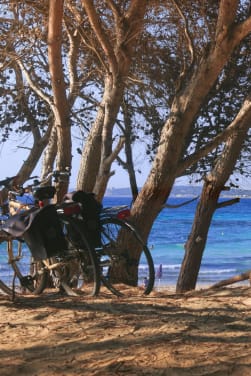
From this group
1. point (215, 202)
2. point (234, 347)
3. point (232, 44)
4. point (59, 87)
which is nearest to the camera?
point (234, 347)

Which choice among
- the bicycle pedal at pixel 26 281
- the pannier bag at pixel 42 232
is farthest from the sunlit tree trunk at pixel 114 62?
the pannier bag at pixel 42 232

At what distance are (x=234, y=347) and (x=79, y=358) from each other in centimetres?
86

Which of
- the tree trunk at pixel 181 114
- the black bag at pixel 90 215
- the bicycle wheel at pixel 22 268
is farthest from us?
the tree trunk at pixel 181 114

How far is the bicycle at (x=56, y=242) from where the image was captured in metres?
5.00

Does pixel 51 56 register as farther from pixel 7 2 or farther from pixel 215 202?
pixel 215 202

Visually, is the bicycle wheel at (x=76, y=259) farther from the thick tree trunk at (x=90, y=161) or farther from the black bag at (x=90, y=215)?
the thick tree trunk at (x=90, y=161)

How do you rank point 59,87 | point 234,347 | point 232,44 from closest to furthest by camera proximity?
point 234,347, point 232,44, point 59,87

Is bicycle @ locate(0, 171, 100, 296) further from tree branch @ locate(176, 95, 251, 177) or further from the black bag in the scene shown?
tree branch @ locate(176, 95, 251, 177)

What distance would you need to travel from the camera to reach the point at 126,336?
3723 millimetres

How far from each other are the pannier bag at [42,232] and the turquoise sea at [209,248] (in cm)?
803

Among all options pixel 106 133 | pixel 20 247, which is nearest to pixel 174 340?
pixel 20 247

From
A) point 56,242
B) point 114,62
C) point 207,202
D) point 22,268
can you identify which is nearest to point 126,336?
point 56,242

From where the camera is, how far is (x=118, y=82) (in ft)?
23.8

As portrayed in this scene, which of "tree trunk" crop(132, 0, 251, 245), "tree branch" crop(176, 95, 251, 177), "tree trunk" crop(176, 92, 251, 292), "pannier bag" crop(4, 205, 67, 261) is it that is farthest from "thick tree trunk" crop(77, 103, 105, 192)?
"pannier bag" crop(4, 205, 67, 261)
